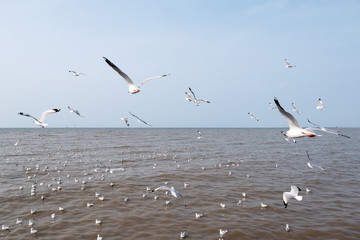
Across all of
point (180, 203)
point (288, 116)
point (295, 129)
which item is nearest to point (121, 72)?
point (180, 203)

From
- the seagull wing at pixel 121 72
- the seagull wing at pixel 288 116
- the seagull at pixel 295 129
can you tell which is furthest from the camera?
the seagull wing at pixel 121 72

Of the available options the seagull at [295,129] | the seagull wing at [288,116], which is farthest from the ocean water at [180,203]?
the seagull wing at [288,116]

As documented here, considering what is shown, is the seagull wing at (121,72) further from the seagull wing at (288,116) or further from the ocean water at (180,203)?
the seagull wing at (288,116)

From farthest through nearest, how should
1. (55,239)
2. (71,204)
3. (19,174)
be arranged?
(19,174), (71,204), (55,239)

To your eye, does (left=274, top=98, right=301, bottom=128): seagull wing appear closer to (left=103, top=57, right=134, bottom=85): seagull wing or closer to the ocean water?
the ocean water

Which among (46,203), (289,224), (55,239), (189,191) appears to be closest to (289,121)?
(289,224)

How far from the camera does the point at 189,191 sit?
1331 centimetres

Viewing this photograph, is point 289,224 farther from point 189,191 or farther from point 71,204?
point 71,204

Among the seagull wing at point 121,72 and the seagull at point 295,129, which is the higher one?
the seagull wing at point 121,72

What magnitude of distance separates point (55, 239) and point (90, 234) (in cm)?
105

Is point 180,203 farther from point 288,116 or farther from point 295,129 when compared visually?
point 288,116

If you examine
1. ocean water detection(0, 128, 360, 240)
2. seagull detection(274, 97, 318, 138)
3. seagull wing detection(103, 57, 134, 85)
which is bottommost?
ocean water detection(0, 128, 360, 240)

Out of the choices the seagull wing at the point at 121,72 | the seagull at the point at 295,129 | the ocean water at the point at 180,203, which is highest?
the seagull wing at the point at 121,72

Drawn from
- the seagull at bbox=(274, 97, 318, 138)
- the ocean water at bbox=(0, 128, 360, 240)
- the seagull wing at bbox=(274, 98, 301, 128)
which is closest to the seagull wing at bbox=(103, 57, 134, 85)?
the ocean water at bbox=(0, 128, 360, 240)
